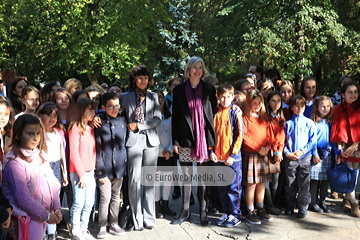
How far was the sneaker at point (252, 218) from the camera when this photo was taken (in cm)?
453

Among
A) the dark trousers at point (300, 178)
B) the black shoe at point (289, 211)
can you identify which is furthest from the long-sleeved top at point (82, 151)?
the black shoe at point (289, 211)

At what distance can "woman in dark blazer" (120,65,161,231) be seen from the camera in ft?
14.1

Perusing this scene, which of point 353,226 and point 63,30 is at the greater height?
point 63,30

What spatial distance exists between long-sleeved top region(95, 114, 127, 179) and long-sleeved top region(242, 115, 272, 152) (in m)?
1.63

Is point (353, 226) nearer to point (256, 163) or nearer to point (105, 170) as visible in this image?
point (256, 163)

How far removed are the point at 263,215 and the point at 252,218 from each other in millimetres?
195

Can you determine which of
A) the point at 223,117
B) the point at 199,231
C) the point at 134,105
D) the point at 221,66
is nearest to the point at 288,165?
the point at 223,117

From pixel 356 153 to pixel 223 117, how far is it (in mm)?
1982

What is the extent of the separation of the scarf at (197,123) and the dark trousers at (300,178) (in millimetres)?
1255

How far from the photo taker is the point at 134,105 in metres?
4.36

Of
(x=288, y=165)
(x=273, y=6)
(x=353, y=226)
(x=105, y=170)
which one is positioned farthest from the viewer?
(x=273, y=6)

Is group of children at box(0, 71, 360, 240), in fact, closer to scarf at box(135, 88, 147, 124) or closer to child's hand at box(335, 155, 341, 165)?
child's hand at box(335, 155, 341, 165)

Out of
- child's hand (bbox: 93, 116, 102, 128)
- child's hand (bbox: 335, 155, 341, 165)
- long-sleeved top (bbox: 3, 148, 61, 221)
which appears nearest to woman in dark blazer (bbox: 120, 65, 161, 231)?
child's hand (bbox: 93, 116, 102, 128)

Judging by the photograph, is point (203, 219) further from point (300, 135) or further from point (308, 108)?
point (308, 108)
